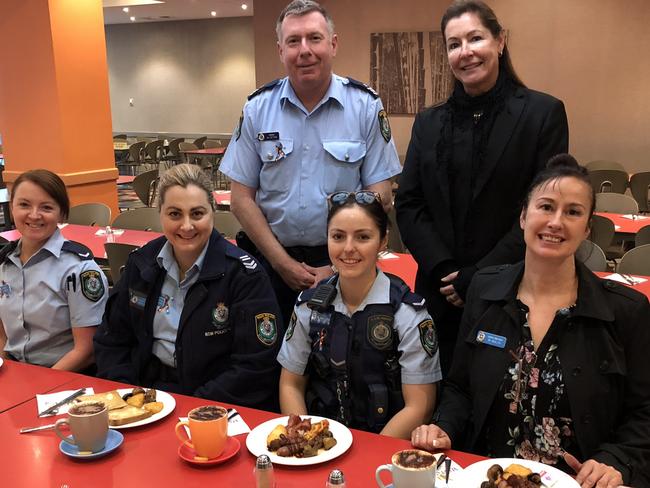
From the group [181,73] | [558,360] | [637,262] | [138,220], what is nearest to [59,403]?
[558,360]

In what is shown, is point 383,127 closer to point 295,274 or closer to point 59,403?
point 295,274

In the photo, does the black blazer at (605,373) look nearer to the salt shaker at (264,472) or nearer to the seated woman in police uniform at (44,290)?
the salt shaker at (264,472)

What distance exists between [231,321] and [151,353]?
0.31 metres

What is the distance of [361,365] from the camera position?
1861mm

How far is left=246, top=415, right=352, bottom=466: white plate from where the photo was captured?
1400mm

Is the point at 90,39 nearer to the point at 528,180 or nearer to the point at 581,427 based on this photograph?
the point at 528,180

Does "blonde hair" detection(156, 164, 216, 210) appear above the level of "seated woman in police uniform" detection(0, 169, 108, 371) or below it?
above

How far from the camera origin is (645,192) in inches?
249

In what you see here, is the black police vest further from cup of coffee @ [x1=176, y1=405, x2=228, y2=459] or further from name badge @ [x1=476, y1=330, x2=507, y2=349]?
cup of coffee @ [x1=176, y1=405, x2=228, y2=459]

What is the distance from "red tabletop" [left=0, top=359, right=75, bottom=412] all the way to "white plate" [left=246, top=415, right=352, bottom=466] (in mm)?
748

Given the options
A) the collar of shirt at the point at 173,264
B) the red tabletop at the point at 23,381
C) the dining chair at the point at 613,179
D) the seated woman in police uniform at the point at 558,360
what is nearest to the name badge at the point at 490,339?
the seated woman in police uniform at the point at 558,360

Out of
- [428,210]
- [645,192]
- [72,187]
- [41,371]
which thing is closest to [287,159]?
[428,210]

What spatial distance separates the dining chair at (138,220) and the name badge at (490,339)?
3.45 meters

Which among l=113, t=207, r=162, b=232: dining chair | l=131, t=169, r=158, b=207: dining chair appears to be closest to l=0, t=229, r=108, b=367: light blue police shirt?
l=113, t=207, r=162, b=232: dining chair
